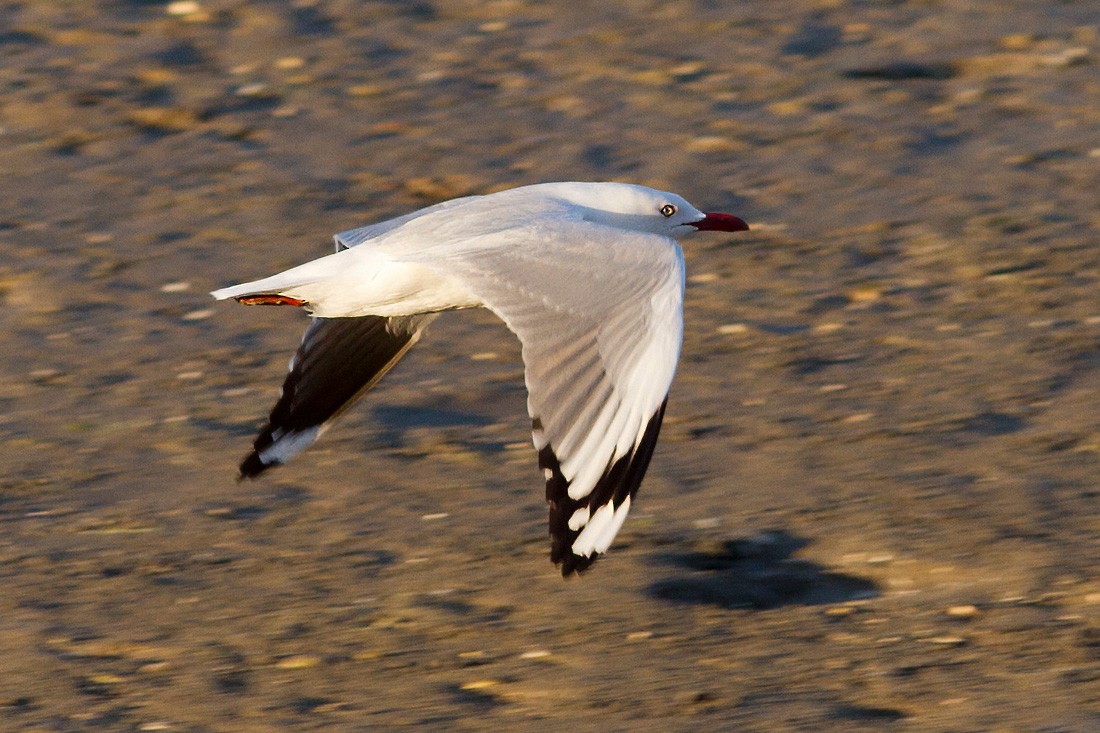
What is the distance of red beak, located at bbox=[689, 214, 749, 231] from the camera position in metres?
4.77

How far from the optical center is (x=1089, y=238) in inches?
251

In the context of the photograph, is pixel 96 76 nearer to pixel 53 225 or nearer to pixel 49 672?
pixel 53 225

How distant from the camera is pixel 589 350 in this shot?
3.73 m

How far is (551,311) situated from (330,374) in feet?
3.34

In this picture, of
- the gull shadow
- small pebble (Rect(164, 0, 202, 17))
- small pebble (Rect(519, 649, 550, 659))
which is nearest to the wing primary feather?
small pebble (Rect(519, 649, 550, 659))

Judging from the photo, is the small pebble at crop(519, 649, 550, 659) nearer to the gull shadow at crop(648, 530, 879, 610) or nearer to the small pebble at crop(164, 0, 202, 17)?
the gull shadow at crop(648, 530, 879, 610)

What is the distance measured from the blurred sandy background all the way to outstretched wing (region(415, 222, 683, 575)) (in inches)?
20.6

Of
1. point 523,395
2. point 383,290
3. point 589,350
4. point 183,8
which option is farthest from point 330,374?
point 183,8

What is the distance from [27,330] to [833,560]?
2841 millimetres

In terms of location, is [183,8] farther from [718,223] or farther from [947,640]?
[947,640]

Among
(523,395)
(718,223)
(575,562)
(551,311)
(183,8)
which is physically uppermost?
(183,8)

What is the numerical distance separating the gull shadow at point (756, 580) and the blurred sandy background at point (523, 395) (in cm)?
1

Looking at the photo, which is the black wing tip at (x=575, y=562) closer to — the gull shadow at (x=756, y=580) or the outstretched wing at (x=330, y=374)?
the gull shadow at (x=756, y=580)

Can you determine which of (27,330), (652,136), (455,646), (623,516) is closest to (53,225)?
(27,330)
